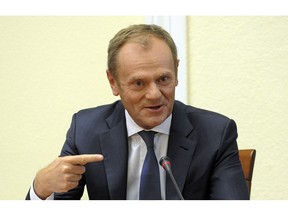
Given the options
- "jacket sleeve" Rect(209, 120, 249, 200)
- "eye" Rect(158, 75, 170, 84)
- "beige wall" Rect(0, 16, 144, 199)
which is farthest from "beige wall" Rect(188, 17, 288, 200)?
"eye" Rect(158, 75, 170, 84)

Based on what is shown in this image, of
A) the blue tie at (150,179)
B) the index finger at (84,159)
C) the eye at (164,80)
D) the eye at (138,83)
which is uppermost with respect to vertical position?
the eye at (164,80)

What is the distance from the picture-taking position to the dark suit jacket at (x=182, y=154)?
1.25m

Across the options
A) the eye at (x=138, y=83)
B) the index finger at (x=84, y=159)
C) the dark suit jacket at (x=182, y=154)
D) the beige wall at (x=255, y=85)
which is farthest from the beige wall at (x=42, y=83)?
the index finger at (x=84, y=159)

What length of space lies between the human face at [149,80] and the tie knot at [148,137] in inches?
1.0

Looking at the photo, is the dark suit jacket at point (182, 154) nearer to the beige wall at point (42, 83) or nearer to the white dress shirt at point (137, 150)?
the white dress shirt at point (137, 150)

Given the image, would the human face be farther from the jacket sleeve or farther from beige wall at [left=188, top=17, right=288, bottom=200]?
beige wall at [left=188, top=17, right=288, bottom=200]

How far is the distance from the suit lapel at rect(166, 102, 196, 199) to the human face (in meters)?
0.07

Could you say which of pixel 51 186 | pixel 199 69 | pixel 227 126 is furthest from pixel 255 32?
pixel 51 186

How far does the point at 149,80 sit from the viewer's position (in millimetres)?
1247

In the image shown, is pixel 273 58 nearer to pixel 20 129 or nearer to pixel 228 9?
pixel 228 9

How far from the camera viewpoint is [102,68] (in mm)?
1970

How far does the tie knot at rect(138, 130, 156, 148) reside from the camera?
1.28 meters

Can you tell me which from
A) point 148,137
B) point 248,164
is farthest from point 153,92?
point 248,164

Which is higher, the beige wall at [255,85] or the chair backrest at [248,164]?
the beige wall at [255,85]
